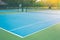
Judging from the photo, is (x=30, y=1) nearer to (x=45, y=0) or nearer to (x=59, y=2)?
(x=45, y=0)

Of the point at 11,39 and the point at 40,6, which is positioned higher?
the point at 11,39

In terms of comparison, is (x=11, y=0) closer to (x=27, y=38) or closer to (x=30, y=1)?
(x=30, y=1)

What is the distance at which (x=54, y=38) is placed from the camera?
14.2 feet

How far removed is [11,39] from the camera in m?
4.10

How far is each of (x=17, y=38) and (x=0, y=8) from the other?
53.7ft

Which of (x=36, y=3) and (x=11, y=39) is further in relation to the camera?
(x=36, y=3)

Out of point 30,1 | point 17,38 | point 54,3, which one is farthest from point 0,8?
point 17,38

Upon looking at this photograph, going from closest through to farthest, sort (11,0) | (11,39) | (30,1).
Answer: (11,39) → (11,0) → (30,1)

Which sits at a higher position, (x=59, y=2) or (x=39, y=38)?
(x=39, y=38)

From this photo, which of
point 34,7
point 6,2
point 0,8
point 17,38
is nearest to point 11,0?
point 6,2

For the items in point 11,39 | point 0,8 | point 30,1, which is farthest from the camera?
point 30,1

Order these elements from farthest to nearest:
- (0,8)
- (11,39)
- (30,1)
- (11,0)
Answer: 1. (30,1)
2. (11,0)
3. (0,8)
4. (11,39)

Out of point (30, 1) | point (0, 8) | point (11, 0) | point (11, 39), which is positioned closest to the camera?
point (11, 39)

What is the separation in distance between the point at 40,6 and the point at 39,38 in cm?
1975
